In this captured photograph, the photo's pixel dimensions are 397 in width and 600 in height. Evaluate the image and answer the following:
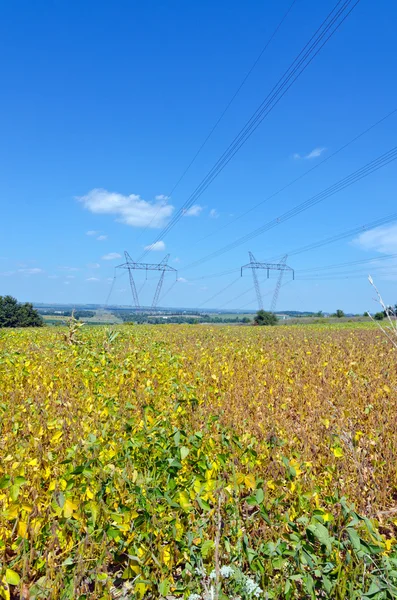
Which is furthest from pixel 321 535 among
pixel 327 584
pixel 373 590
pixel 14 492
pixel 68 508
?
pixel 14 492

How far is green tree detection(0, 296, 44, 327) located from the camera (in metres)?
52.7

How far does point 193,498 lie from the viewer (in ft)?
8.31

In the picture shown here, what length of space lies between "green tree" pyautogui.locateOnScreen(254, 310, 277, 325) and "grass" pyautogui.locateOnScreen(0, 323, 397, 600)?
1738 inches

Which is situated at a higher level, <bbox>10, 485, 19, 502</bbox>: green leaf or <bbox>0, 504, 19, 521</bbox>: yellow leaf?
<bbox>10, 485, 19, 502</bbox>: green leaf

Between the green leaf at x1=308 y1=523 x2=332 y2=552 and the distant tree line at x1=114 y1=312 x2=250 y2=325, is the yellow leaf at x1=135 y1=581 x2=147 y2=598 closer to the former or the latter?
the green leaf at x1=308 y1=523 x2=332 y2=552

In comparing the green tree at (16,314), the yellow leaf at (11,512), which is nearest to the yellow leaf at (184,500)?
the yellow leaf at (11,512)

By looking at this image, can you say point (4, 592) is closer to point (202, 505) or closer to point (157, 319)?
point (202, 505)

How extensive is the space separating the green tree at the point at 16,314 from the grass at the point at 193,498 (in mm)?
52350

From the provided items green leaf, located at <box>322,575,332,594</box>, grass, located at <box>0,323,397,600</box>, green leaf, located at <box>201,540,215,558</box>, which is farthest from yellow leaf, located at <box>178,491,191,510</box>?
green leaf, located at <box>322,575,332,594</box>

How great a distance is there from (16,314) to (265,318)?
112 feet

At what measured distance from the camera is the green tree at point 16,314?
52.7 meters

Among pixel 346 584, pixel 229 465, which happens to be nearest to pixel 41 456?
pixel 229 465

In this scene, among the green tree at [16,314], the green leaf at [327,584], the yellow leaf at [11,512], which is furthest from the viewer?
the green tree at [16,314]

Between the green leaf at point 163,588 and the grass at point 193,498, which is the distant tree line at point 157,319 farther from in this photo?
the green leaf at point 163,588
